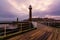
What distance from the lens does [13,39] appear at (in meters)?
11.1

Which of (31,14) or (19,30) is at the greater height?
(31,14)

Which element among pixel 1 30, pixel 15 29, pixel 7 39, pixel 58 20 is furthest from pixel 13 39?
pixel 58 20

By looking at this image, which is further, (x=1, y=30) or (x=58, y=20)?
(x=58, y=20)

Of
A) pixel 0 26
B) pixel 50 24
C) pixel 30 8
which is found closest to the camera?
pixel 0 26

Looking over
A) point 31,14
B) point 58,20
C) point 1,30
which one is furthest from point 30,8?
point 1,30

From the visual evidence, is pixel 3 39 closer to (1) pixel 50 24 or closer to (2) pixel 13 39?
(2) pixel 13 39

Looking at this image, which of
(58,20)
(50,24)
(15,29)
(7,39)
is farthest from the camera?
(58,20)

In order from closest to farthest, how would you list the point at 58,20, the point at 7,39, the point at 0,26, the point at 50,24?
1. the point at 0,26
2. the point at 7,39
3. the point at 50,24
4. the point at 58,20

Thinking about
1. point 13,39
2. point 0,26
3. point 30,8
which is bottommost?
point 13,39

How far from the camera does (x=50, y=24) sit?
3162 centimetres

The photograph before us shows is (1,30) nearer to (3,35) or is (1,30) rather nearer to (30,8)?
(3,35)

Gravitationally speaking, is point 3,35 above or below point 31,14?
below

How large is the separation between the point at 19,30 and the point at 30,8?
40.7 ft

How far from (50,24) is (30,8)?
6.86 meters
